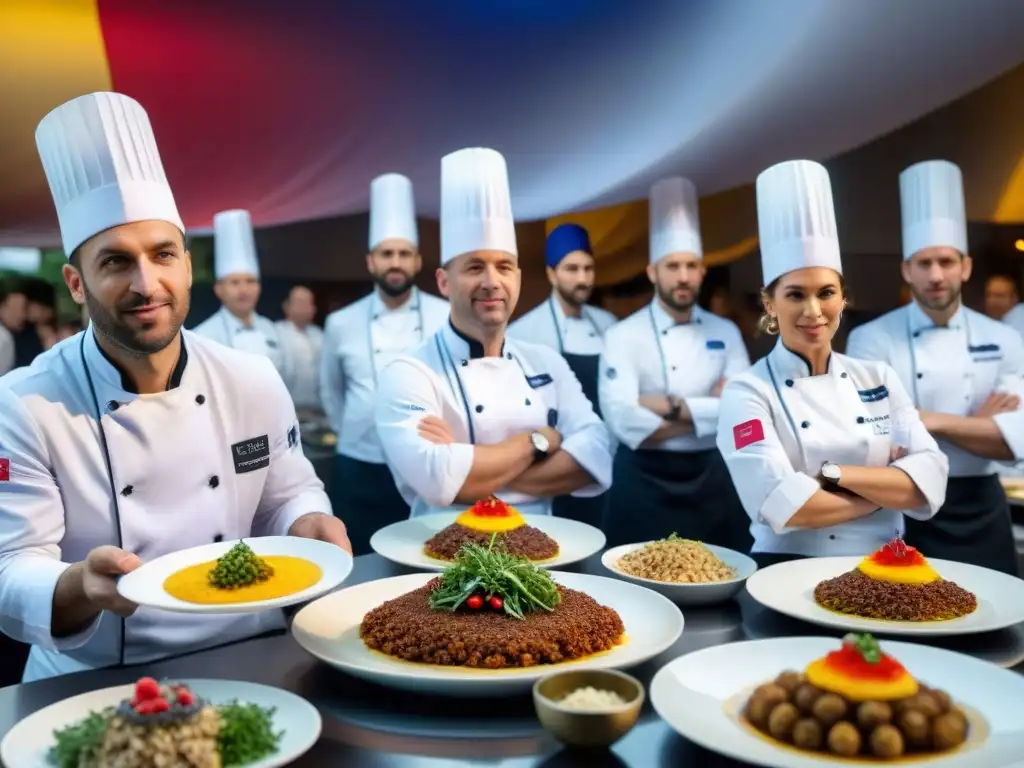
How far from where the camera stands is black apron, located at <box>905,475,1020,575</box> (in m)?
3.69

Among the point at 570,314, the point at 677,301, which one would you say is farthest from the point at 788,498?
the point at 570,314

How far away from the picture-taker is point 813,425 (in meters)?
2.59

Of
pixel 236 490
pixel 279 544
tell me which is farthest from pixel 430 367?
pixel 279 544

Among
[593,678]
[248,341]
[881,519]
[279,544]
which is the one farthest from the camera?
[248,341]

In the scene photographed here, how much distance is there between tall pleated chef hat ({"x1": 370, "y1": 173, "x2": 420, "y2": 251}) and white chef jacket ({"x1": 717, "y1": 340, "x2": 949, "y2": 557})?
2.52 meters

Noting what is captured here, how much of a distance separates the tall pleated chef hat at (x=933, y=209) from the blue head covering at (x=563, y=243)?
5.32 ft

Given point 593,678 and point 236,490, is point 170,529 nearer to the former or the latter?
point 236,490

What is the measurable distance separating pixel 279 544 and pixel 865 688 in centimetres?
103

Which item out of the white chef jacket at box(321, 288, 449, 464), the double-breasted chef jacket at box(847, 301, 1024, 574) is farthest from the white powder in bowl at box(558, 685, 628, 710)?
the white chef jacket at box(321, 288, 449, 464)

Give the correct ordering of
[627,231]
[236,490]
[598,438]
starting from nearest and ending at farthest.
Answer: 1. [236,490]
2. [598,438]
3. [627,231]

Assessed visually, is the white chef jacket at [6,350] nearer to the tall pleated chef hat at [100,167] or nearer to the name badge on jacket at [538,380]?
the tall pleated chef hat at [100,167]

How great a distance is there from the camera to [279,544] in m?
1.70

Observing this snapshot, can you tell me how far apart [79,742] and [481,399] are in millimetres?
1919

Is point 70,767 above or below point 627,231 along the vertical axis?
below
